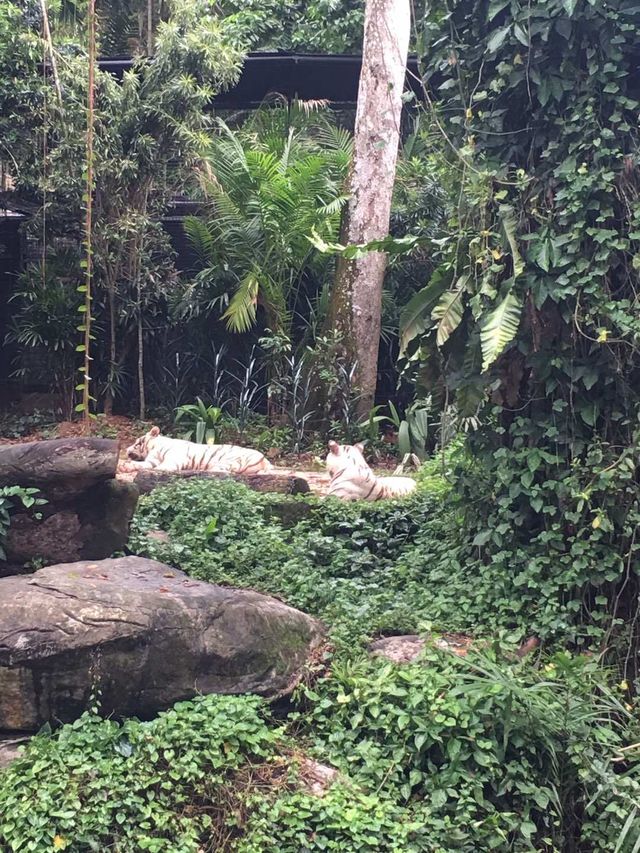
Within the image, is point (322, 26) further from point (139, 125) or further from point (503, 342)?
point (503, 342)

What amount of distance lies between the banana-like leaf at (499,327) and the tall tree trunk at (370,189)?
5.98 meters

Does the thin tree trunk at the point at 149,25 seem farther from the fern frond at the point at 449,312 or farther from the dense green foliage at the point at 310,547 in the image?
the fern frond at the point at 449,312

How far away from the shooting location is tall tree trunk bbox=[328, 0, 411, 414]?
11.1 m

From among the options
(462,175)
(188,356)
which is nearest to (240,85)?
(188,356)

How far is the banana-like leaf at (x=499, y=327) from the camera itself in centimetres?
499

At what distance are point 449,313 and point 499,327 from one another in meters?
0.56

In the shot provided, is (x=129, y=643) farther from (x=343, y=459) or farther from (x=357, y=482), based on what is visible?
(x=343, y=459)

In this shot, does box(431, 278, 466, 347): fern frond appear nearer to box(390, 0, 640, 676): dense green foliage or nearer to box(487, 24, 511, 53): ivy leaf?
box(390, 0, 640, 676): dense green foliage

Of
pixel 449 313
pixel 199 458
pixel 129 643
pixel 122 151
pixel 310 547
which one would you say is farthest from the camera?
pixel 122 151

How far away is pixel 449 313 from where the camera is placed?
5.61m

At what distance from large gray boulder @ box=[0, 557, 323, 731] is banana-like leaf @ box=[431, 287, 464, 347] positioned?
194 centimetres

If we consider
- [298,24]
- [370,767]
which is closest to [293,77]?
[298,24]

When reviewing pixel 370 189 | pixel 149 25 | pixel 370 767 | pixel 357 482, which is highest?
pixel 149 25

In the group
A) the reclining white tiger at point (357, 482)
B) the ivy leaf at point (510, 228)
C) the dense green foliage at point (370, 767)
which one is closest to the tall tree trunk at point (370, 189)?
the reclining white tiger at point (357, 482)
